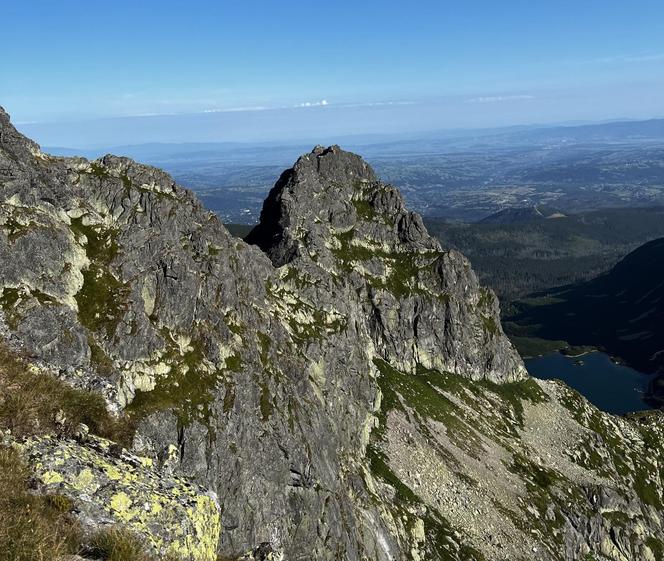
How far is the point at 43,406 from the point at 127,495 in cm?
606

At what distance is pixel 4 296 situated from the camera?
56.1 metres

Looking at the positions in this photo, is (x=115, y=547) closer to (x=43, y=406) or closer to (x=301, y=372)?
(x=43, y=406)

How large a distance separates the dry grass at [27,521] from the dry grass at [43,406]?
6.87 feet

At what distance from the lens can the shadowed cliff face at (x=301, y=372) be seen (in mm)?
62062

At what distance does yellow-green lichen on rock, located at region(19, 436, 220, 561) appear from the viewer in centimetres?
1791

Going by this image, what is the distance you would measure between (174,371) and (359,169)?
128 metres

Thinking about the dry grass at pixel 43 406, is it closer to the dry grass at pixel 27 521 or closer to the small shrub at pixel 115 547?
the dry grass at pixel 27 521

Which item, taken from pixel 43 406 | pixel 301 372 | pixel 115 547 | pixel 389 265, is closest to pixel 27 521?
pixel 115 547

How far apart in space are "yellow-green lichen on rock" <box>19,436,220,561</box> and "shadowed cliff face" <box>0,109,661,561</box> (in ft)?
11.8

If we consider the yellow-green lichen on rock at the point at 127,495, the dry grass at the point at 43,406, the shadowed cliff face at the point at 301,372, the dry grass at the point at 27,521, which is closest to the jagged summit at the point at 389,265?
the shadowed cliff face at the point at 301,372

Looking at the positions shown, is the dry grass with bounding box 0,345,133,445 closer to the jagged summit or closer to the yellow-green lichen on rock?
the yellow-green lichen on rock

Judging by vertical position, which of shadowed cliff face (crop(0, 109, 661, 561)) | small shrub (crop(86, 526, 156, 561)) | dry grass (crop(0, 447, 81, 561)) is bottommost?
shadowed cliff face (crop(0, 109, 661, 561))

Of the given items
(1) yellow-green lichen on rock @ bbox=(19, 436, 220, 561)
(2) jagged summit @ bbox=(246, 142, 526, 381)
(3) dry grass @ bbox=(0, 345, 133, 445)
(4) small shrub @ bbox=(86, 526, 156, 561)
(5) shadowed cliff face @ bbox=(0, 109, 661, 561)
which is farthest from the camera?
(2) jagged summit @ bbox=(246, 142, 526, 381)

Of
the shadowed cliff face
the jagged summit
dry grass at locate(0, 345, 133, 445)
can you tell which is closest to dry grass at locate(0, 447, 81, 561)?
dry grass at locate(0, 345, 133, 445)
